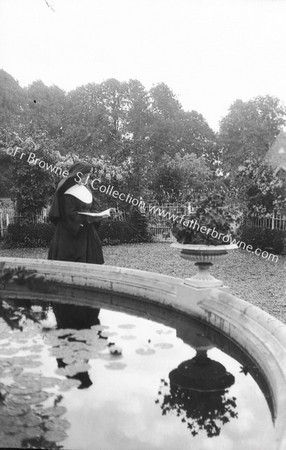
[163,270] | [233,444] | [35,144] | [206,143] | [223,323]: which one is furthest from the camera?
[206,143]

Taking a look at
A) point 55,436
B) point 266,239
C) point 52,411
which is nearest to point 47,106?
point 266,239

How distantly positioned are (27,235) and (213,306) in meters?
12.5

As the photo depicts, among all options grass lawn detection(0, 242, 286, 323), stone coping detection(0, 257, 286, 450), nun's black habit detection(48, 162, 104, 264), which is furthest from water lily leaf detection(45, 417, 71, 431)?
grass lawn detection(0, 242, 286, 323)

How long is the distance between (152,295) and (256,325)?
168 centimetres

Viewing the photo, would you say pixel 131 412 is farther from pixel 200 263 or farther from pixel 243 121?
pixel 243 121

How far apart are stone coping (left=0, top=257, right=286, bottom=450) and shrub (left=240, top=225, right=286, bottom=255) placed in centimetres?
953

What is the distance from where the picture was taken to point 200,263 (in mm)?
4402

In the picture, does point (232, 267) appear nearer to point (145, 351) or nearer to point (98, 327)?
point (98, 327)

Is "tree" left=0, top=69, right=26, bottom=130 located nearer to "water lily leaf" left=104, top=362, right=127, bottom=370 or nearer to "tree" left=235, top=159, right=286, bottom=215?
"tree" left=235, top=159, right=286, bottom=215

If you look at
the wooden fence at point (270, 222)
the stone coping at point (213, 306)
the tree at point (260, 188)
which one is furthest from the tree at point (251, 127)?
the stone coping at point (213, 306)

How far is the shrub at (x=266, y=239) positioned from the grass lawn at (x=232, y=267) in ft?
1.46

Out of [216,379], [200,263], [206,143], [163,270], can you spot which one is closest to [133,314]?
[200,263]

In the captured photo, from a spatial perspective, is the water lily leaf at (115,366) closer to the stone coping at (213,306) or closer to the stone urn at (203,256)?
the stone coping at (213,306)

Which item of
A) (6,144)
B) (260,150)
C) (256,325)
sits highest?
(260,150)
